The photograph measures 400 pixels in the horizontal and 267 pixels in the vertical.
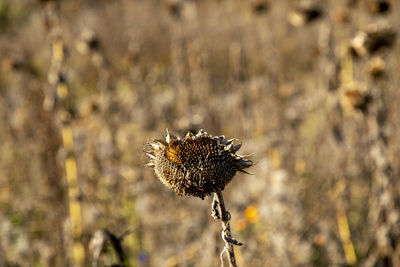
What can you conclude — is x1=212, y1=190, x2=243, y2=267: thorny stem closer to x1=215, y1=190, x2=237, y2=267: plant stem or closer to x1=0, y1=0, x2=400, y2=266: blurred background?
x1=215, y1=190, x2=237, y2=267: plant stem

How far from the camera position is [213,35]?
8344mm

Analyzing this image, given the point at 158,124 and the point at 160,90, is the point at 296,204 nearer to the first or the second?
the point at 158,124

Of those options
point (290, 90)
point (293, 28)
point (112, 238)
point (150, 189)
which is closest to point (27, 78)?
point (150, 189)

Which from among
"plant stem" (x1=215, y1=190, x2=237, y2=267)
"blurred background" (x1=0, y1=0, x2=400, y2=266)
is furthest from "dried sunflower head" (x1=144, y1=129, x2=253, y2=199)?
"blurred background" (x1=0, y1=0, x2=400, y2=266)

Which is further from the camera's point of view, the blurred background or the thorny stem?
the blurred background

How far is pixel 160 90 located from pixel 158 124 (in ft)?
7.61

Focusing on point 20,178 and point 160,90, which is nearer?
point 20,178

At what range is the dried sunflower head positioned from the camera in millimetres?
906

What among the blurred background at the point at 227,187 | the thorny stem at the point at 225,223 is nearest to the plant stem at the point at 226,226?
the thorny stem at the point at 225,223

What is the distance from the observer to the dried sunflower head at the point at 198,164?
0.91m

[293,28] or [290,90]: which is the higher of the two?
[293,28]

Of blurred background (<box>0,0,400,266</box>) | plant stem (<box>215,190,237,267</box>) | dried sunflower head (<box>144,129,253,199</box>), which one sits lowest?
plant stem (<box>215,190,237,267</box>)

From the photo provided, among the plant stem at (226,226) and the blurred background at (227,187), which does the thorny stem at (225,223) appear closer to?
the plant stem at (226,226)

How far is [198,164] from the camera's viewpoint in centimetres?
92
